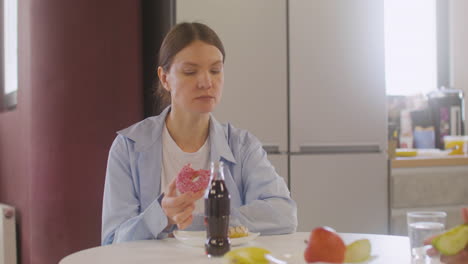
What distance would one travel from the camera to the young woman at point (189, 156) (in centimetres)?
155

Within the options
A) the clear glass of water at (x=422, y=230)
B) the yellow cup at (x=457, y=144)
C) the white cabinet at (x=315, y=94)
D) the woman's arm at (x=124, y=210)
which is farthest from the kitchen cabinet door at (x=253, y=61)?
the clear glass of water at (x=422, y=230)

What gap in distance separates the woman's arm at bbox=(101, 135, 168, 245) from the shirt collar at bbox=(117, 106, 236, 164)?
0.11 ft

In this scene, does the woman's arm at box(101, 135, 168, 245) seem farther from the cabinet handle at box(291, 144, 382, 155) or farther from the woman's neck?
the cabinet handle at box(291, 144, 382, 155)

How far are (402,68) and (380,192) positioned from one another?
118 cm

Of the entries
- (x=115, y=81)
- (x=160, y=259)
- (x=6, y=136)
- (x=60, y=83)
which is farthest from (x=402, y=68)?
(x=160, y=259)

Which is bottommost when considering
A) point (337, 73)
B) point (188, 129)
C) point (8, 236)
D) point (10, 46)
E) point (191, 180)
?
point (8, 236)

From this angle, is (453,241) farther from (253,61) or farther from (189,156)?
(253,61)

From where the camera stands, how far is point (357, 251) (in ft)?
3.22

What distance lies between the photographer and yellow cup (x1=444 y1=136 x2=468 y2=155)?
10.9ft

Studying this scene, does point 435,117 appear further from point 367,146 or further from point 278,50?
point 278,50

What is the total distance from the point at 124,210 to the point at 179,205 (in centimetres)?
34

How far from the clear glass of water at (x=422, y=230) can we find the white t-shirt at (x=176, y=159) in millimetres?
753

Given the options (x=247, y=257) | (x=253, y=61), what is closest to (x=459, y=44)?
(x=253, y=61)

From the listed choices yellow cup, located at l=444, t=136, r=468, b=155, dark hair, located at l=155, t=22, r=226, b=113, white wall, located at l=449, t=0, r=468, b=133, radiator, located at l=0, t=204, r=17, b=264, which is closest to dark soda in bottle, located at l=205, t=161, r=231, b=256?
dark hair, located at l=155, t=22, r=226, b=113
